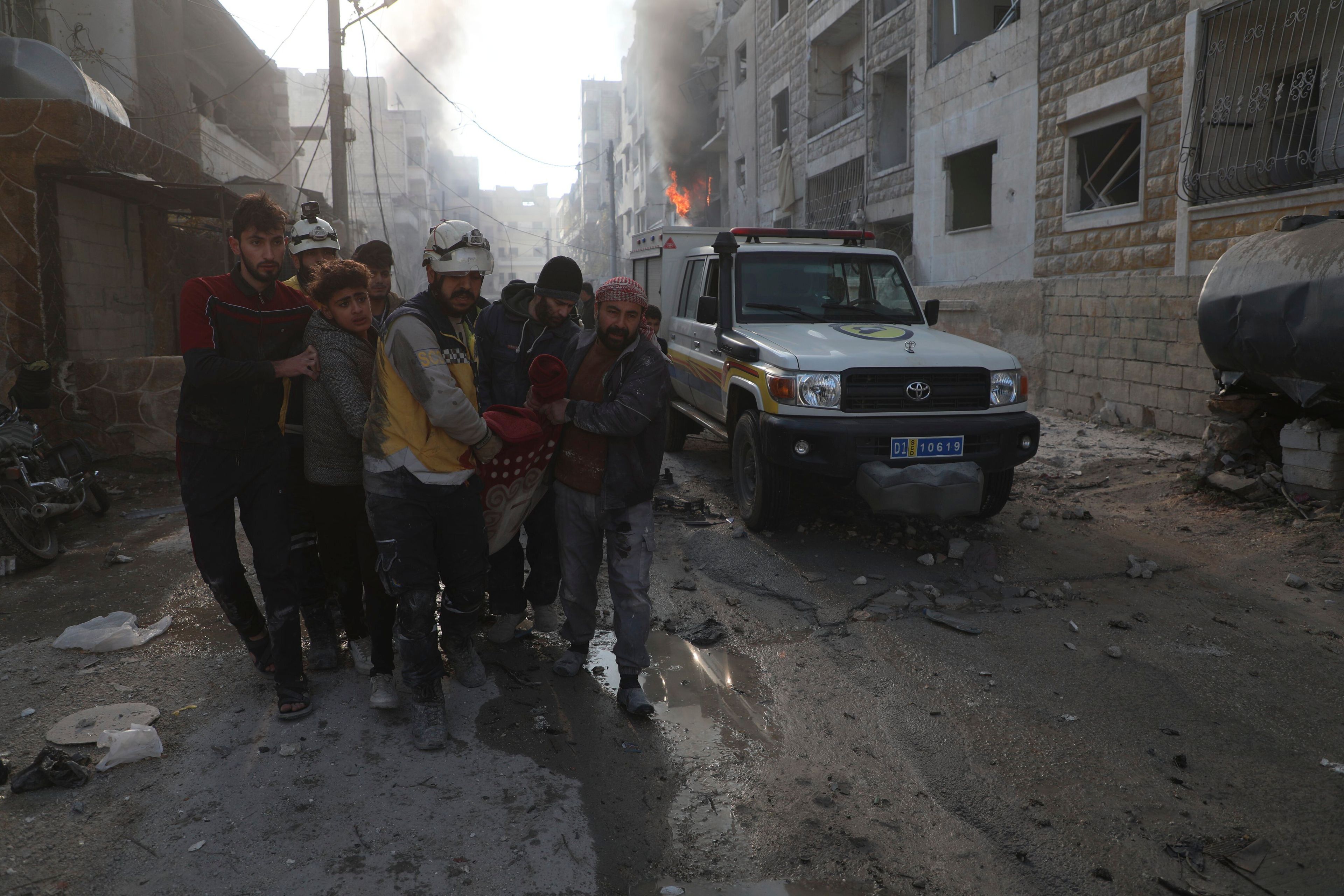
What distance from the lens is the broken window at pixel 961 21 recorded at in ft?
48.4

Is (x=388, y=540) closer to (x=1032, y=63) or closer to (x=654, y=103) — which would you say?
(x=1032, y=63)

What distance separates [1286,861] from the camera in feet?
8.30

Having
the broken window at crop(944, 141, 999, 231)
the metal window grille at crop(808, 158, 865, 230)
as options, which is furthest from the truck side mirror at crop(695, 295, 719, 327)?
the metal window grille at crop(808, 158, 865, 230)

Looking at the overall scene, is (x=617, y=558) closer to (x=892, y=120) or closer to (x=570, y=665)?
(x=570, y=665)

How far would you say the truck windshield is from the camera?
658 cm

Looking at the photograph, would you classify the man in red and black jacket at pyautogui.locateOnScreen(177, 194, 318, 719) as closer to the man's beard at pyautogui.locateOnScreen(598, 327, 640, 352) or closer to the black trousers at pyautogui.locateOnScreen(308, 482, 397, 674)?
the black trousers at pyautogui.locateOnScreen(308, 482, 397, 674)

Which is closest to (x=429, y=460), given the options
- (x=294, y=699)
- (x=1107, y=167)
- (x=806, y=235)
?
(x=294, y=699)

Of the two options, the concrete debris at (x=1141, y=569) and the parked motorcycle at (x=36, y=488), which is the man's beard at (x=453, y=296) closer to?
the parked motorcycle at (x=36, y=488)

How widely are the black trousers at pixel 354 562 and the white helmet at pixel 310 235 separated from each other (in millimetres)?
1112

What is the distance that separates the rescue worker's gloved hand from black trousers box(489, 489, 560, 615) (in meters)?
0.73

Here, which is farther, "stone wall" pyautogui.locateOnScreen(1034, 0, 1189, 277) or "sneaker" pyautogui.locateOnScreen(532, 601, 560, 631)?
"stone wall" pyautogui.locateOnScreen(1034, 0, 1189, 277)

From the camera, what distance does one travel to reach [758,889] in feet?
8.04

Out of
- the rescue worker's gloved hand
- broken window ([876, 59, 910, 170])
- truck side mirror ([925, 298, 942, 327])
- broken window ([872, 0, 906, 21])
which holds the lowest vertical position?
the rescue worker's gloved hand

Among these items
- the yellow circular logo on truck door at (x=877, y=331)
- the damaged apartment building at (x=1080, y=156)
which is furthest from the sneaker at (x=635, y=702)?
the damaged apartment building at (x=1080, y=156)
